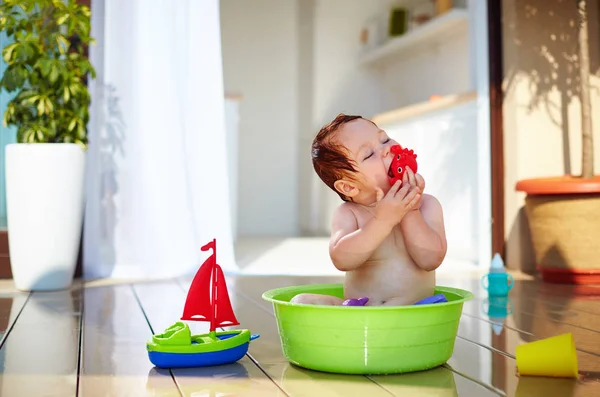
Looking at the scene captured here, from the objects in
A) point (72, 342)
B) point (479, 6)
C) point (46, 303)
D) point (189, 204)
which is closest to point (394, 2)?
point (479, 6)

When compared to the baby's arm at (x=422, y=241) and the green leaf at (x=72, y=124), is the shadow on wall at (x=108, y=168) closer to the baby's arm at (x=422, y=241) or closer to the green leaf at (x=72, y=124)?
the green leaf at (x=72, y=124)

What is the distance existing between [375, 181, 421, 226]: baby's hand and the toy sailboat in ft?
1.01

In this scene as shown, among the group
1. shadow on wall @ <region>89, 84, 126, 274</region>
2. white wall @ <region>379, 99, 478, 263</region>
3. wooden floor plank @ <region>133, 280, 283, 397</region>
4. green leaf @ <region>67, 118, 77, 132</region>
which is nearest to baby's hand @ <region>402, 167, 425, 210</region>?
wooden floor plank @ <region>133, 280, 283, 397</region>

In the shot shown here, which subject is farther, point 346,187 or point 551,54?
point 551,54

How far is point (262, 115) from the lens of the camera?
6.11 meters

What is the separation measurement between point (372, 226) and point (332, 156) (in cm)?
16

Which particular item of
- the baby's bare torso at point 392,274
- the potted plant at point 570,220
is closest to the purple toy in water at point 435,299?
the baby's bare torso at point 392,274

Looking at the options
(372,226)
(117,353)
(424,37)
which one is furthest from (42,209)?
(424,37)

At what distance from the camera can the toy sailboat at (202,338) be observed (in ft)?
4.61

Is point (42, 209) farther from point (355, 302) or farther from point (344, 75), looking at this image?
point (344, 75)

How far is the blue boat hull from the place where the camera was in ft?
4.61

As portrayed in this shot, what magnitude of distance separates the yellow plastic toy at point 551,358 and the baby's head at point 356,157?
1.25ft

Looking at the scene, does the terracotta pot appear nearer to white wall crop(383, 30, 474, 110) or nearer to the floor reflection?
the floor reflection

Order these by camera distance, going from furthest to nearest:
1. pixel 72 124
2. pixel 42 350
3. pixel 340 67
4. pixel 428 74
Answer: pixel 340 67
pixel 428 74
pixel 72 124
pixel 42 350
